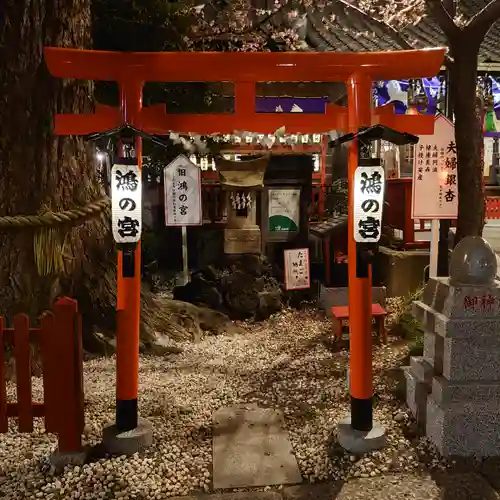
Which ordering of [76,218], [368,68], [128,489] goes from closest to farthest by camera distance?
1. [128,489]
2. [368,68]
3. [76,218]

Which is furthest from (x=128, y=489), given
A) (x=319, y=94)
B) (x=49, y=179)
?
(x=319, y=94)

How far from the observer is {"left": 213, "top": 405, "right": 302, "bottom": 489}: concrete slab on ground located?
4.04 meters

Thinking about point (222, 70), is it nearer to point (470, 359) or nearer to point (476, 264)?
point (476, 264)

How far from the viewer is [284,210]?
435 inches

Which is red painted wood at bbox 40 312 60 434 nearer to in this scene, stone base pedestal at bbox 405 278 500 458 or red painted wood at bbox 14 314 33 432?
red painted wood at bbox 14 314 33 432

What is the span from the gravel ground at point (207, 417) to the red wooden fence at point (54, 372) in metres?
0.35

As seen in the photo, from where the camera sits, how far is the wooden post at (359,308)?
4.37 meters

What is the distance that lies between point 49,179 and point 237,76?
2928 mm

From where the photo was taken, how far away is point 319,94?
14.3 meters

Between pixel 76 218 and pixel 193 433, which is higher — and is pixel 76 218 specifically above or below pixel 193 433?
above

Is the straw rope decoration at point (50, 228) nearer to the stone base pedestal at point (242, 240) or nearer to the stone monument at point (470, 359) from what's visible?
the stone monument at point (470, 359)

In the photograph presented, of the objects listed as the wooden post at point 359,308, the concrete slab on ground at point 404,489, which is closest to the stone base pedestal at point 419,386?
the wooden post at point 359,308

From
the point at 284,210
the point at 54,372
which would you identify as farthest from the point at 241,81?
the point at 284,210

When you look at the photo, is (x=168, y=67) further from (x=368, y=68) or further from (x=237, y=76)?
(x=368, y=68)
